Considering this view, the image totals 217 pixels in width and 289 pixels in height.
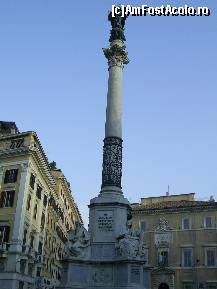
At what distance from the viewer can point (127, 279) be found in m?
18.8

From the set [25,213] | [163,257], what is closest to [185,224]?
[163,257]

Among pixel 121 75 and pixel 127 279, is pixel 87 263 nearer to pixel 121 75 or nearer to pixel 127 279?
pixel 127 279

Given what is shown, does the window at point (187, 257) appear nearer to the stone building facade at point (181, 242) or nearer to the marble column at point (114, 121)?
the stone building facade at point (181, 242)

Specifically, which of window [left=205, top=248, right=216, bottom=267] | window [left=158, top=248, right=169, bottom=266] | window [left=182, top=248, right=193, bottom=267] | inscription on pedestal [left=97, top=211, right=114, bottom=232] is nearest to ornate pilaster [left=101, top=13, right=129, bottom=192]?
inscription on pedestal [left=97, top=211, right=114, bottom=232]

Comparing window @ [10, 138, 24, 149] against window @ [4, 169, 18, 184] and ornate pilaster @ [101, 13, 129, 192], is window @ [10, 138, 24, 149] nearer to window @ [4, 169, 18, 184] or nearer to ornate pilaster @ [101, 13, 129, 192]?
window @ [4, 169, 18, 184]

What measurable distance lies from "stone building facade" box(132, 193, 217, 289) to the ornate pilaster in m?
28.6

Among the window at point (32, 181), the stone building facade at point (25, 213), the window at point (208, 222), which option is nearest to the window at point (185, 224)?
the window at point (208, 222)

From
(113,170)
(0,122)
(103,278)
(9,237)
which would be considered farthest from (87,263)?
(0,122)

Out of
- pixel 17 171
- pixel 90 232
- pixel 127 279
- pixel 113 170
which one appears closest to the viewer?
pixel 127 279

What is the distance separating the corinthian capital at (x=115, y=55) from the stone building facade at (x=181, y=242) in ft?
95.8

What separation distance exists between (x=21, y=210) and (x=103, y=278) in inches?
813

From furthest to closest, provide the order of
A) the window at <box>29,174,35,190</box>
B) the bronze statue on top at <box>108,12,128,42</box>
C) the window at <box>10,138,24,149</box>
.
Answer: the window at <box>10,138,24,149</box> → the window at <box>29,174,35,190</box> → the bronze statue on top at <box>108,12,128,42</box>

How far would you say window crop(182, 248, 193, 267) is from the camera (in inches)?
1890

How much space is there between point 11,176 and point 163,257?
818 inches
